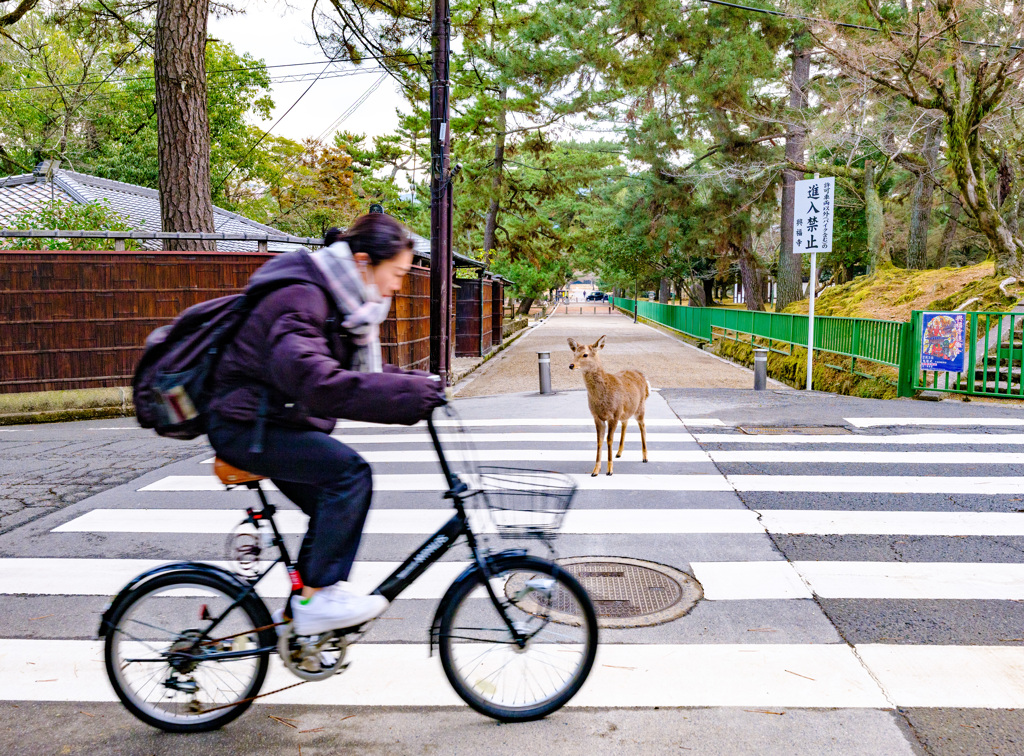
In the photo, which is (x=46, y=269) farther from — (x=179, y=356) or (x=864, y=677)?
(x=864, y=677)

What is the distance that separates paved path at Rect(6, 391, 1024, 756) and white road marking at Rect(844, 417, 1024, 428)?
127 cm

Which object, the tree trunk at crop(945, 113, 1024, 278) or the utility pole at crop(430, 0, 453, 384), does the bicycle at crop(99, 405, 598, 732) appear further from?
the tree trunk at crop(945, 113, 1024, 278)

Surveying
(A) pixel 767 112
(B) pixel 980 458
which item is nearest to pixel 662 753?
(B) pixel 980 458

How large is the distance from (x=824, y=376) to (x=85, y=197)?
1920cm

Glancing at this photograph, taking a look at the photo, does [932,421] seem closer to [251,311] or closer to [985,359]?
[985,359]

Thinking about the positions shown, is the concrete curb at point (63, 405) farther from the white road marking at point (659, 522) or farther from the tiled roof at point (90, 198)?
the white road marking at point (659, 522)

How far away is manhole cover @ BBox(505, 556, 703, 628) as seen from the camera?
13.7 feet

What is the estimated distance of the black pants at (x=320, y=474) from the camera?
272 centimetres

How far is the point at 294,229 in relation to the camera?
42500mm

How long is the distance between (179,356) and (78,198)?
20786 mm

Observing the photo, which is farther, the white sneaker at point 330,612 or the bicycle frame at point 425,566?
the bicycle frame at point 425,566

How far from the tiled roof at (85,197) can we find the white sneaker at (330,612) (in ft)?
53.4

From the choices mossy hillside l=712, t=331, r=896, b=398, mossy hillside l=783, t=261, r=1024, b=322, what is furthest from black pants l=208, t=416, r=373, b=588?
mossy hillside l=783, t=261, r=1024, b=322

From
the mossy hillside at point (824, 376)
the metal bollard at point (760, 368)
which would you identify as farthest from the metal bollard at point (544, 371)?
the mossy hillside at point (824, 376)
